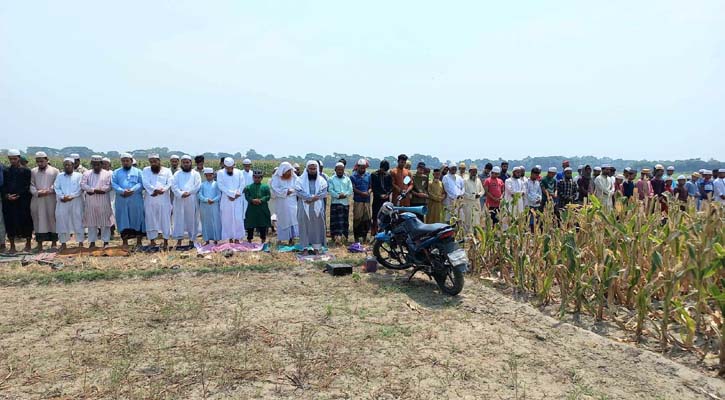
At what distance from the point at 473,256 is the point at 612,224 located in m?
2.18

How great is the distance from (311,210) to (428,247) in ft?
10.0

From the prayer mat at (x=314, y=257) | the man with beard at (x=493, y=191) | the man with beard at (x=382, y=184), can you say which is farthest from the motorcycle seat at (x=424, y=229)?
the man with beard at (x=493, y=191)

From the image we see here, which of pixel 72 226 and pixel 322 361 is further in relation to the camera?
pixel 72 226

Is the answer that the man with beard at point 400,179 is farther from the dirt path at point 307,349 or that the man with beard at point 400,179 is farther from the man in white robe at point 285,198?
the dirt path at point 307,349

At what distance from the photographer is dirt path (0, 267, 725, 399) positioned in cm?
347

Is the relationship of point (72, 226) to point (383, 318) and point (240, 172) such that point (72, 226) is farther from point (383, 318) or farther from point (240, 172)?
point (383, 318)

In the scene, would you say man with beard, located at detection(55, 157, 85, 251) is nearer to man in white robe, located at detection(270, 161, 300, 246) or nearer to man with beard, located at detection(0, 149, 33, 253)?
man with beard, located at detection(0, 149, 33, 253)

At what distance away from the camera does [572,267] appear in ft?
16.7

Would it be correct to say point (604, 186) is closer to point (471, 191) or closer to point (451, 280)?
point (471, 191)

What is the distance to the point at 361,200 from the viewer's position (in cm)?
914

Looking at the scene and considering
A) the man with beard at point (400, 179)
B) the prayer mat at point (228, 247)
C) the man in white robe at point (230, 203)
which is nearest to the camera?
the prayer mat at point (228, 247)

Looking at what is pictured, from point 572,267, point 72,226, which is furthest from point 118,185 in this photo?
point 572,267

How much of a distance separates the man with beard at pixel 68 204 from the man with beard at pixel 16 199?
0.50 meters

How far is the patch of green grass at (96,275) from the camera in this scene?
20.5 ft
